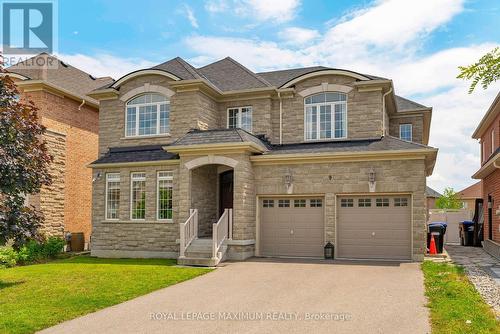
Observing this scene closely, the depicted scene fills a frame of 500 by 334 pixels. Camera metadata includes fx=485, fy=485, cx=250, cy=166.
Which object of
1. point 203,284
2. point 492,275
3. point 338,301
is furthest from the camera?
point 492,275

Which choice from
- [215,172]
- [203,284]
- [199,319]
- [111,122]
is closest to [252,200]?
[215,172]

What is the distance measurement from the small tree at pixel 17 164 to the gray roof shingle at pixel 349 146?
312 inches

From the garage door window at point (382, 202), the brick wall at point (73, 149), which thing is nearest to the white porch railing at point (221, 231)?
the garage door window at point (382, 202)

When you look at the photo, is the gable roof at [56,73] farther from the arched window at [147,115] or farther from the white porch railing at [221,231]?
the white porch railing at [221,231]

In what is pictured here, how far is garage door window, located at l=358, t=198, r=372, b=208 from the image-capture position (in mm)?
16016

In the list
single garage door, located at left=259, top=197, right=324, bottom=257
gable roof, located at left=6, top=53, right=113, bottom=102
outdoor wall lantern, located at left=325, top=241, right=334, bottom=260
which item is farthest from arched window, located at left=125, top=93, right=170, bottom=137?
outdoor wall lantern, located at left=325, top=241, right=334, bottom=260

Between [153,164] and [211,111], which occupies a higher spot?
[211,111]

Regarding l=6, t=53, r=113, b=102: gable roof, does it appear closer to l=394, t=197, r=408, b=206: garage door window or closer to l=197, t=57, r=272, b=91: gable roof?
l=197, t=57, r=272, b=91: gable roof

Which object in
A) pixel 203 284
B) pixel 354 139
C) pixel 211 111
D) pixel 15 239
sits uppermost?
pixel 211 111

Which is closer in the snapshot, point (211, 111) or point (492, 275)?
point (492, 275)

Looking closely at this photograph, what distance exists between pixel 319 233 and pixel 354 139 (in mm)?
3656

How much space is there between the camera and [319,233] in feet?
53.9

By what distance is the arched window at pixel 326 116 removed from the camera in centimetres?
1781

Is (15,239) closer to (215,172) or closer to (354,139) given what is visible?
(215,172)
